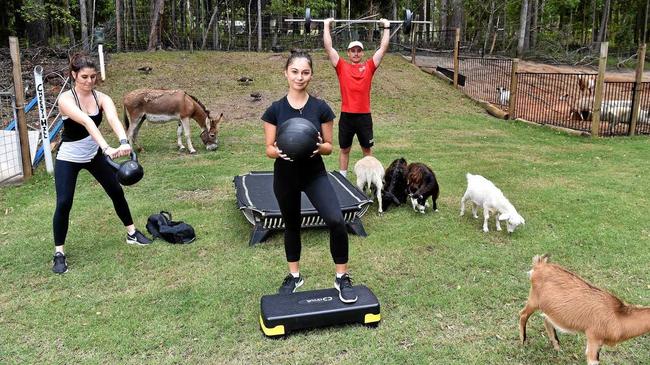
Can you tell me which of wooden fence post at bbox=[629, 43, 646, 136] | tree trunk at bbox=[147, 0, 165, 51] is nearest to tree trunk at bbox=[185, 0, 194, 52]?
tree trunk at bbox=[147, 0, 165, 51]

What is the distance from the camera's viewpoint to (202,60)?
16.7 metres

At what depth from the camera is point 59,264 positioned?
4.57 meters

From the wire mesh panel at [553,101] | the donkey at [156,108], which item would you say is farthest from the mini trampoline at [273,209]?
the wire mesh panel at [553,101]

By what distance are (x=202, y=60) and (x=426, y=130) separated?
28.0 ft

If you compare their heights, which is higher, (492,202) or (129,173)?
(129,173)

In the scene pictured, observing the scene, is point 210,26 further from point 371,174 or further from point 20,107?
point 371,174

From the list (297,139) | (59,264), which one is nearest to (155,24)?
(59,264)

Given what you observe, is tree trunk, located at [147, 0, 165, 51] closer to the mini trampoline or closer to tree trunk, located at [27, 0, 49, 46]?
tree trunk, located at [27, 0, 49, 46]

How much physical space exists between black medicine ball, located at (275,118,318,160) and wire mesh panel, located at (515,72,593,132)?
35.1 feet

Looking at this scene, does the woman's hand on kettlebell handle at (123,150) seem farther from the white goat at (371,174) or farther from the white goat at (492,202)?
the white goat at (492,202)

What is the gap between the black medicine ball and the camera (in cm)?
314

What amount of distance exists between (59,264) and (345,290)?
8.97 feet

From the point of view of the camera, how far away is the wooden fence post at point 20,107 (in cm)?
716

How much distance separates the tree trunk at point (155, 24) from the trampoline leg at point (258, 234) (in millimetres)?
14203
